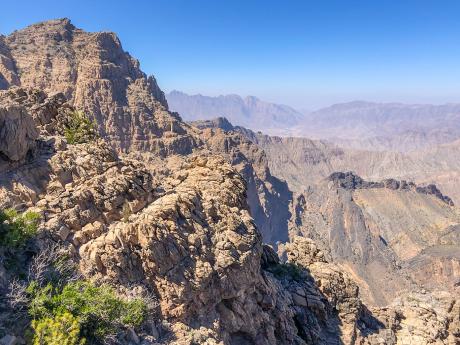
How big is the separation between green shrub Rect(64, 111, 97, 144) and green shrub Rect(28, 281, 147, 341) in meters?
11.0

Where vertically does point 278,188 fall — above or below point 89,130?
below

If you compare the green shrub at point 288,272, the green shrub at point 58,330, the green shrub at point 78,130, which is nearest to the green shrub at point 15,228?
the green shrub at point 58,330

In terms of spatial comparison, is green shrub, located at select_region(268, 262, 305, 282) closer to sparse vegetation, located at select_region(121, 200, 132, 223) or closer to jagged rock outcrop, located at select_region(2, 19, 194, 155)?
sparse vegetation, located at select_region(121, 200, 132, 223)

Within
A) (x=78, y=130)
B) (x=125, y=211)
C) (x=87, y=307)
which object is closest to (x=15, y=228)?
(x=87, y=307)

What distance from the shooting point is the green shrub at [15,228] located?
41.2 ft

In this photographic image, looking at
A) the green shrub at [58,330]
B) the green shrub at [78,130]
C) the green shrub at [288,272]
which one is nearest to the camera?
the green shrub at [58,330]

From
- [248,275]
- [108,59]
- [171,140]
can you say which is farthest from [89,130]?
[108,59]

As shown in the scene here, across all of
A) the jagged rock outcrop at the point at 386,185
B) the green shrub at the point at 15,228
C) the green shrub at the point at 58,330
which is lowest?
the jagged rock outcrop at the point at 386,185

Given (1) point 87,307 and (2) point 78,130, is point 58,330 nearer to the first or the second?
(1) point 87,307

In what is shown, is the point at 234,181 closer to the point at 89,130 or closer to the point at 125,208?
the point at 125,208

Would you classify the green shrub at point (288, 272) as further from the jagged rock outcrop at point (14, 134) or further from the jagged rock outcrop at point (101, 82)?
the jagged rock outcrop at point (101, 82)

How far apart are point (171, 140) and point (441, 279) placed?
79225mm

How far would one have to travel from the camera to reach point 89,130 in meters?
23.1

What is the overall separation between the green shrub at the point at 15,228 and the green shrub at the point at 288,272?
1530 cm
